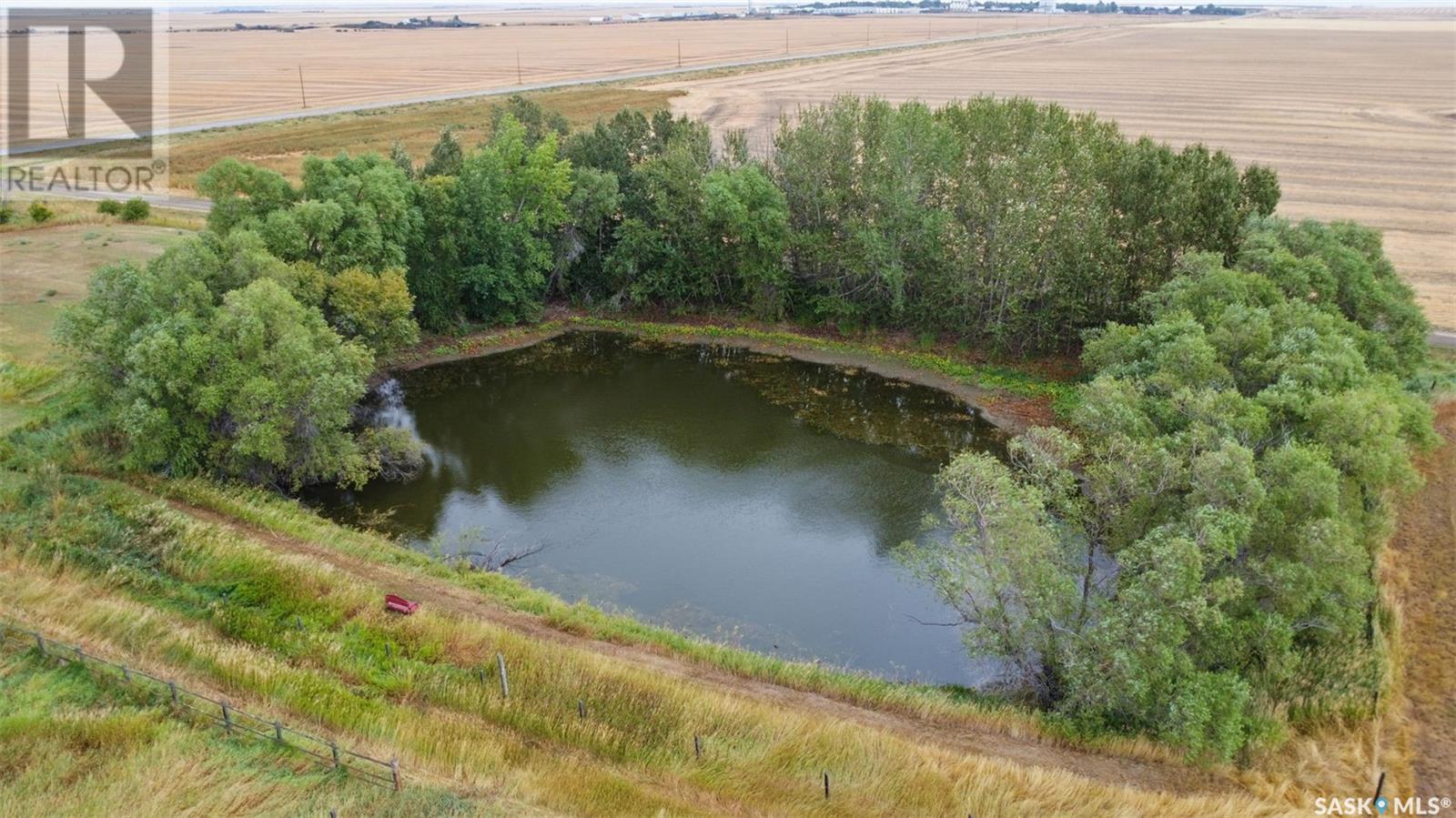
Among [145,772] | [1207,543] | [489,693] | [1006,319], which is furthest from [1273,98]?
[145,772]

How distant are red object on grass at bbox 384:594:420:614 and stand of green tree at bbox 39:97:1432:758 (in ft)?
26.6

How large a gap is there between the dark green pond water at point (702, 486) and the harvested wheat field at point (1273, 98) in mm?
30170

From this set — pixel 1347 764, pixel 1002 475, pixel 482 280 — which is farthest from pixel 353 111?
pixel 1347 764

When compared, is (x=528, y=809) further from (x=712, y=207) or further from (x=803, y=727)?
(x=712, y=207)

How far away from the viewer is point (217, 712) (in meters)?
21.2

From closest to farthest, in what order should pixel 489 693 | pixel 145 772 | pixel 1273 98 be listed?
pixel 145 772 < pixel 489 693 < pixel 1273 98

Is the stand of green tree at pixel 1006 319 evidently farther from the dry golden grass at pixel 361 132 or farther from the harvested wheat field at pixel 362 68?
the harvested wheat field at pixel 362 68

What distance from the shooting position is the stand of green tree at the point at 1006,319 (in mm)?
22000

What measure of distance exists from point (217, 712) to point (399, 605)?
17.9 ft

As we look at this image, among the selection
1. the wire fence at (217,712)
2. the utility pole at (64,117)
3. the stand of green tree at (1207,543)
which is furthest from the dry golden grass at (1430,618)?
the utility pole at (64,117)

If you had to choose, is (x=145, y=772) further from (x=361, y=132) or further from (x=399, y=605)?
(x=361, y=132)

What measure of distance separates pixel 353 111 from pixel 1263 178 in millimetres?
91099

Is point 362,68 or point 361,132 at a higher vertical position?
point 362,68

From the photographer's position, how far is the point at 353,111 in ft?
333
